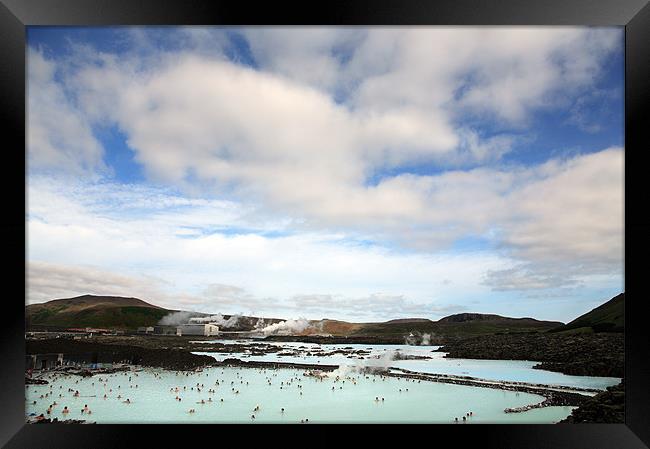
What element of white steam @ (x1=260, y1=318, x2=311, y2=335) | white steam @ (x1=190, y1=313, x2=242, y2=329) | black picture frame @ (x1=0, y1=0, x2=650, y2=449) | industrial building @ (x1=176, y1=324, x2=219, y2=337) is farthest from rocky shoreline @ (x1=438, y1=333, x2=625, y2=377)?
industrial building @ (x1=176, y1=324, x2=219, y2=337)

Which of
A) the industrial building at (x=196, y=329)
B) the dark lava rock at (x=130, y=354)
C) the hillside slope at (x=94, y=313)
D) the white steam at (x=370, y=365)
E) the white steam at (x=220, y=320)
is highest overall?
the hillside slope at (x=94, y=313)

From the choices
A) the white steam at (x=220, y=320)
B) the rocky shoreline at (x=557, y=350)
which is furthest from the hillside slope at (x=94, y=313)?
the rocky shoreline at (x=557, y=350)

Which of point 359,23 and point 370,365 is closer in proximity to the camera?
point 359,23

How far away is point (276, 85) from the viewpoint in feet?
10.6

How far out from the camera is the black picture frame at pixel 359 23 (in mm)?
2408

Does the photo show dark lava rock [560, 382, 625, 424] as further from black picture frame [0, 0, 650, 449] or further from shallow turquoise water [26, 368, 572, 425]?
black picture frame [0, 0, 650, 449]

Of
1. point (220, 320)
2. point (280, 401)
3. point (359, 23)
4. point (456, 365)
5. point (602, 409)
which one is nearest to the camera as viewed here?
point (359, 23)

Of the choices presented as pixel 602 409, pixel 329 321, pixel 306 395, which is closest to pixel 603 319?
pixel 602 409

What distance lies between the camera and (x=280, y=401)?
3154 mm

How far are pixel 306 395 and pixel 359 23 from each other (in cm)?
229

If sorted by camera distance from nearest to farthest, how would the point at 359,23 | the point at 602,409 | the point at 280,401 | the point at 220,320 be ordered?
the point at 359,23
the point at 602,409
the point at 280,401
the point at 220,320

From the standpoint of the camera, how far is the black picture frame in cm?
241

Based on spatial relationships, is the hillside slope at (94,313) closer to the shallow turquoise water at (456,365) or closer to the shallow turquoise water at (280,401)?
the shallow turquoise water at (280,401)

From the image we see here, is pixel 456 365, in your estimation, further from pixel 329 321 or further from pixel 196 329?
pixel 196 329
